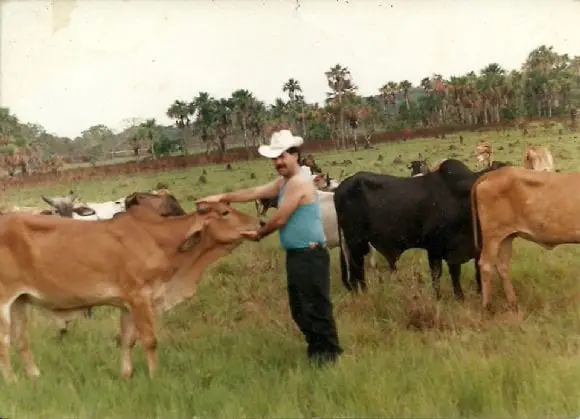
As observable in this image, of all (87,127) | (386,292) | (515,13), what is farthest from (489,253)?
(87,127)

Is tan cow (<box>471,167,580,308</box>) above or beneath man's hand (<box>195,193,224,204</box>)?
beneath

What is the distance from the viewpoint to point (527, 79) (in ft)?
18.5

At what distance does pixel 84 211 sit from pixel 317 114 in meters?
2.86

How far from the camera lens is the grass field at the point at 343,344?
14.0 feet

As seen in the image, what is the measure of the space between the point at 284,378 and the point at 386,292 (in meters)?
1.62

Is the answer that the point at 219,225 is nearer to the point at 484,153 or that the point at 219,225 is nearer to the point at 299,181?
the point at 299,181

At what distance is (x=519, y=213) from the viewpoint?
6117 mm

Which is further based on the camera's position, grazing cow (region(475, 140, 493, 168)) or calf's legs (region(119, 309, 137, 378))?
grazing cow (region(475, 140, 493, 168))

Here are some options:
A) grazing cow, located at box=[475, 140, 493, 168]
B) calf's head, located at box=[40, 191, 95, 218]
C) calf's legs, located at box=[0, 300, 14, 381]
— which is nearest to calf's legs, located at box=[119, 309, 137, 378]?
calf's legs, located at box=[0, 300, 14, 381]

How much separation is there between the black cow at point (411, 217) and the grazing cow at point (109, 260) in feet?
6.18

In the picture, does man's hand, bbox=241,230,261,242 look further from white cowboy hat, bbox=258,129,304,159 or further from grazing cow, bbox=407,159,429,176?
grazing cow, bbox=407,159,429,176

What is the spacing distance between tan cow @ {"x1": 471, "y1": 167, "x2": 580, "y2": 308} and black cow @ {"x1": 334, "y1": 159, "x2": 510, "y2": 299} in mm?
346

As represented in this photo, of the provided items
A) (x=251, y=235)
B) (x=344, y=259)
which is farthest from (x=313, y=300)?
(x=344, y=259)

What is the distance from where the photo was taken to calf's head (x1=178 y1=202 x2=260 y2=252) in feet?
16.6
